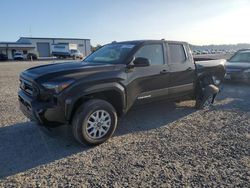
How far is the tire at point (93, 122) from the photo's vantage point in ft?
14.3

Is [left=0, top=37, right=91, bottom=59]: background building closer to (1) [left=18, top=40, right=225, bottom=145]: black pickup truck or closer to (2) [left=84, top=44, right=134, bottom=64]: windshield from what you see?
(2) [left=84, top=44, right=134, bottom=64]: windshield

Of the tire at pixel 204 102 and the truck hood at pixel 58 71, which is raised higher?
the truck hood at pixel 58 71

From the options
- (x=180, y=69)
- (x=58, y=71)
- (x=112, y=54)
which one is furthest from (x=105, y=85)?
→ (x=180, y=69)

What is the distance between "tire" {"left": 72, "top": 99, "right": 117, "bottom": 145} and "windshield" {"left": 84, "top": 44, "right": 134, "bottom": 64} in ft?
3.58

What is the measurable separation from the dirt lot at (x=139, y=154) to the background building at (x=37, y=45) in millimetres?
60870

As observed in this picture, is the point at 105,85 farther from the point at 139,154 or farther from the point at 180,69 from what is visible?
the point at 180,69

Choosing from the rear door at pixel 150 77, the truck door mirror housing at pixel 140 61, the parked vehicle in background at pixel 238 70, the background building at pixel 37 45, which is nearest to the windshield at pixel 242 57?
the parked vehicle in background at pixel 238 70

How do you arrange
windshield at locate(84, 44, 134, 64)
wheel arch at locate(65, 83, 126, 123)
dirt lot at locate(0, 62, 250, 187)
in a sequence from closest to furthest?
dirt lot at locate(0, 62, 250, 187) → wheel arch at locate(65, 83, 126, 123) → windshield at locate(84, 44, 134, 64)

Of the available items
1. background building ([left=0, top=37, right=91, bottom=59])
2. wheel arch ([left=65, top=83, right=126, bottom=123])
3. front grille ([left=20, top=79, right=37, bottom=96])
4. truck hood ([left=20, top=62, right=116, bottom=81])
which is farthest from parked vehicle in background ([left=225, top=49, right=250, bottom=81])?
background building ([left=0, top=37, right=91, bottom=59])

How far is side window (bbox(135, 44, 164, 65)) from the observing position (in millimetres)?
5434

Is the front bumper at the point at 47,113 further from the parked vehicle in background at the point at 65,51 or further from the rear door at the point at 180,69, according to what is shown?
the parked vehicle in background at the point at 65,51

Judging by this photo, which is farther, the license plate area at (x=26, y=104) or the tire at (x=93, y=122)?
the license plate area at (x=26, y=104)

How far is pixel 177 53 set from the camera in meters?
6.28

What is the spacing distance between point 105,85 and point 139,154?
1.35m
